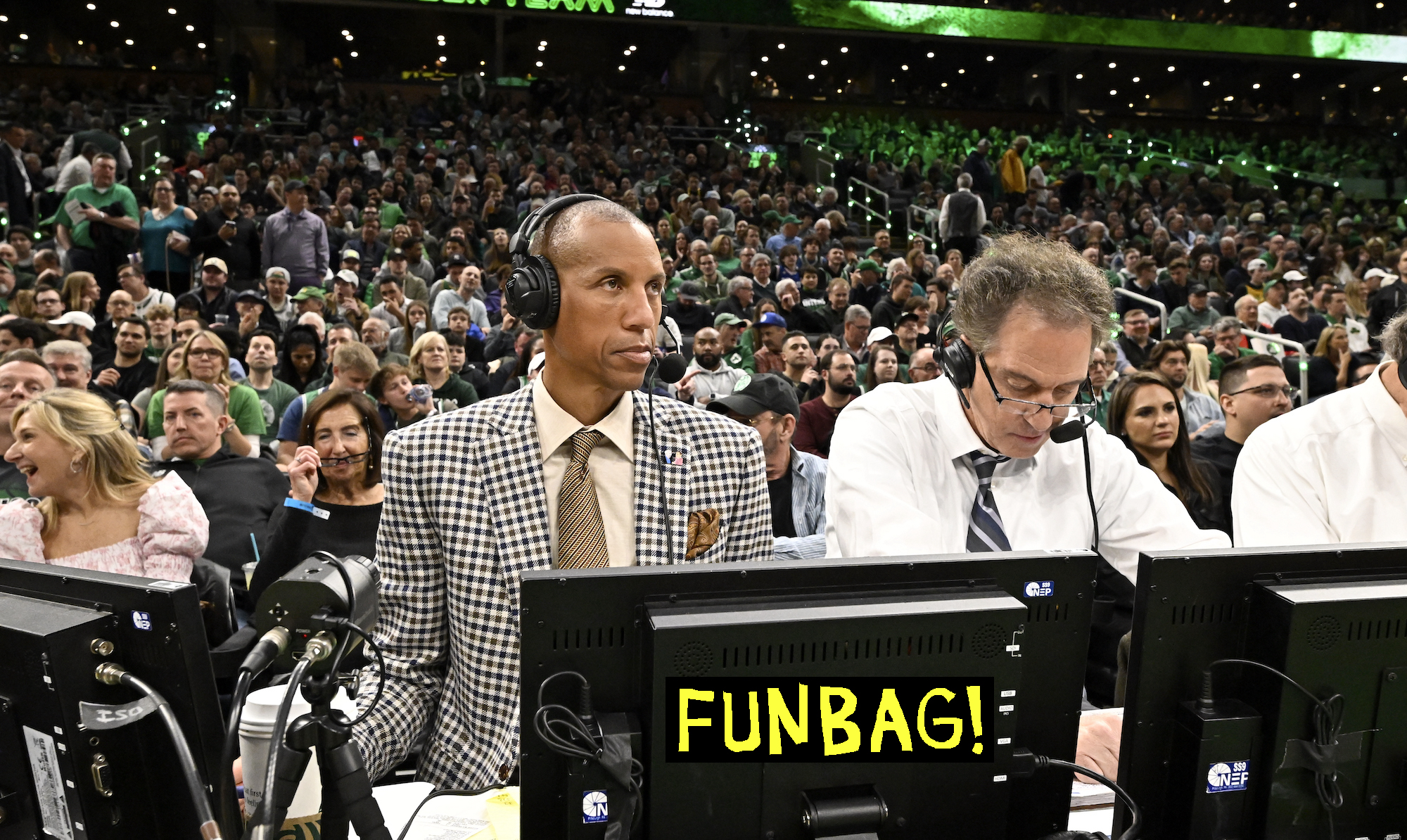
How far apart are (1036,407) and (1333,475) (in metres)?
0.72

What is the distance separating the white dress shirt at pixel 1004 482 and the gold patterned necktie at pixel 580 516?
15.8 inches

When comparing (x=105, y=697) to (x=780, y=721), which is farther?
(x=105, y=697)

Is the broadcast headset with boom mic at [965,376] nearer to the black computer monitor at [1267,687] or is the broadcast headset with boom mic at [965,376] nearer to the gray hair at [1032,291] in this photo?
the gray hair at [1032,291]

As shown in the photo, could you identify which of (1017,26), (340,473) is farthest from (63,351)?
(1017,26)

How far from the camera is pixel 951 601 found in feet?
3.33

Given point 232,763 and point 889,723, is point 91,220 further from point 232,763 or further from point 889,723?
point 889,723

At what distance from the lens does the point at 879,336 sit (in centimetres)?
Result: 710

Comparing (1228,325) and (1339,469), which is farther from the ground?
(1339,469)

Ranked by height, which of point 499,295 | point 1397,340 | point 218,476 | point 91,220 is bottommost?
point 218,476

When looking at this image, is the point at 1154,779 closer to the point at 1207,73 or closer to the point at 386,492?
the point at 386,492

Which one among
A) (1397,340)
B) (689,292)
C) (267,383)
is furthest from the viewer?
(689,292)

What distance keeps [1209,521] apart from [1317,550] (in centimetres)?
293

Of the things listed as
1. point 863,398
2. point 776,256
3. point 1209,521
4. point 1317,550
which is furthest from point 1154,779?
point 776,256

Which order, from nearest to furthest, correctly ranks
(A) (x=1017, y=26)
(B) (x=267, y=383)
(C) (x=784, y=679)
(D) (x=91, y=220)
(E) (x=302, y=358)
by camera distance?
(C) (x=784, y=679) < (B) (x=267, y=383) < (E) (x=302, y=358) < (D) (x=91, y=220) < (A) (x=1017, y=26)
